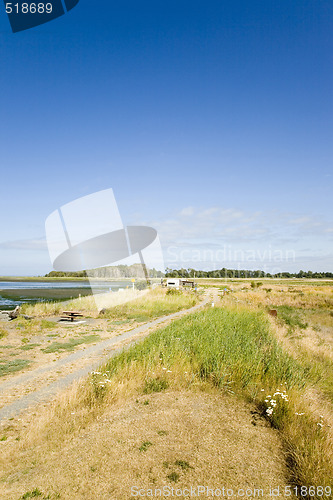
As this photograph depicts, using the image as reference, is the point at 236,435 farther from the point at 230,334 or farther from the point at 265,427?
the point at 230,334

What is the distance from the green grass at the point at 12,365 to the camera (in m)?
9.00

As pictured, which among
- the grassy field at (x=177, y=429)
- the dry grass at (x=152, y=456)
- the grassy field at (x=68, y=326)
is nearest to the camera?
the dry grass at (x=152, y=456)

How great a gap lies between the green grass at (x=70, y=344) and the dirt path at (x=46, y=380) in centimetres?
95

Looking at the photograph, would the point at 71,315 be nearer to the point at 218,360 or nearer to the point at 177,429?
the point at 218,360

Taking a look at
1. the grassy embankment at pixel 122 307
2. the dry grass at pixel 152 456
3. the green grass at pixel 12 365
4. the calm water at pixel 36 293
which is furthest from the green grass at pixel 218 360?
the calm water at pixel 36 293

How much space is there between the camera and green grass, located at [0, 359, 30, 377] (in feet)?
29.5

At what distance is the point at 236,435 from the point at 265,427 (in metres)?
0.72

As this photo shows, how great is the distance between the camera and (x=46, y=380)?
807 cm

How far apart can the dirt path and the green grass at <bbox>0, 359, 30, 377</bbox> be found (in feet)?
→ 1.95

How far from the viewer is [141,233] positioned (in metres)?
26.2

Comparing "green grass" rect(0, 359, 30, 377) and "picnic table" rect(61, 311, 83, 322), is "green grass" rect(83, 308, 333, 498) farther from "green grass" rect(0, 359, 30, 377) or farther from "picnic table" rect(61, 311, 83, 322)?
"picnic table" rect(61, 311, 83, 322)

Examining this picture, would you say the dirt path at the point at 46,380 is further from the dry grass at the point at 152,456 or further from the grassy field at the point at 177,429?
the dry grass at the point at 152,456

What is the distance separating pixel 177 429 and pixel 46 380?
15.7 ft

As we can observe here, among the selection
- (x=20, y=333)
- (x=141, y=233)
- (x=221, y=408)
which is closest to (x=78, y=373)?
(x=221, y=408)
